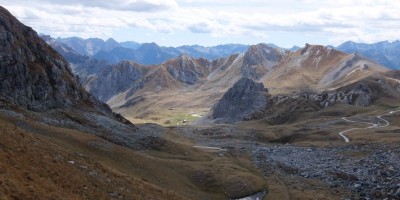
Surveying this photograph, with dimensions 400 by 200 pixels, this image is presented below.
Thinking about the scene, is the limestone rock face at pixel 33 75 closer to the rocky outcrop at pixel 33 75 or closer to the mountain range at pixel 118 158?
the rocky outcrop at pixel 33 75

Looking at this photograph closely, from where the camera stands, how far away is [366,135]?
139 metres

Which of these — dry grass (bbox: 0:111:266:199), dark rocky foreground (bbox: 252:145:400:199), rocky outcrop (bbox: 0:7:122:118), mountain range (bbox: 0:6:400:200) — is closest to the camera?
dry grass (bbox: 0:111:266:199)

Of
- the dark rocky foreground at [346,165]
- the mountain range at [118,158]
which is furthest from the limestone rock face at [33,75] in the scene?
the dark rocky foreground at [346,165]

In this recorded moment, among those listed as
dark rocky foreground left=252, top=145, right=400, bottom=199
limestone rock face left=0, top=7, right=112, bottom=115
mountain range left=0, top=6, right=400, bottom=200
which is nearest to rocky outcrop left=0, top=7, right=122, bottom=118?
limestone rock face left=0, top=7, right=112, bottom=115

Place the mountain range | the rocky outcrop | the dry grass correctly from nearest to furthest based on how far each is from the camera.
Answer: the dry grass < the mountain range < the rocky outcrop

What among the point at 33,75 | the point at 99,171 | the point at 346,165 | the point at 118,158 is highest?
the point at 33,75

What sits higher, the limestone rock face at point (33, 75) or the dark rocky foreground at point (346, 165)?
the limestone rock face at point (33, 75)

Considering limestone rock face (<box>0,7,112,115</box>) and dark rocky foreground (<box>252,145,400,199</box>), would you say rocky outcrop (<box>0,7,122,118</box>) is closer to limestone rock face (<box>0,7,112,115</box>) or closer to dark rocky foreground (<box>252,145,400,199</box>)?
limestone rock face (<box>0,7,112,115</box>)

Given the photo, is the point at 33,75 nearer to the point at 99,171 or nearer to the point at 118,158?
the point at 118,158

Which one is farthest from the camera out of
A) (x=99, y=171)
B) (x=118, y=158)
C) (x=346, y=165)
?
(x=346, y=165)

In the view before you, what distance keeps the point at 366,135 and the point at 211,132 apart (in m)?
61.4

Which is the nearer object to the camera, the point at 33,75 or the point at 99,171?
the point at 99,171

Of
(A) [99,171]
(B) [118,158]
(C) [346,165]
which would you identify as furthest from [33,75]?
(C) [346,165]

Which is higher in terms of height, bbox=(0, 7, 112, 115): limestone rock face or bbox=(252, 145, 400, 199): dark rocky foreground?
bbox=(0, 7, 112, 115): limestone rock face
